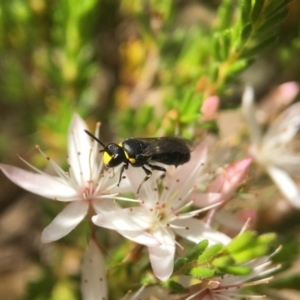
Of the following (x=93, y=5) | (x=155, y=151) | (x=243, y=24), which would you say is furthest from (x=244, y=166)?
(x=93, y=5)

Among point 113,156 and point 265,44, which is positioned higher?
point 265,44

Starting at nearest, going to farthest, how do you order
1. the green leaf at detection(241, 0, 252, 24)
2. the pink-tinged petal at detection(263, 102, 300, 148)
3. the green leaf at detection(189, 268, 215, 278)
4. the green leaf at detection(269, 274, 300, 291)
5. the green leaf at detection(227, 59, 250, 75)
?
1. the green leaf at detection(189, 268, 215, 278)
2. the green leaf at detection(241, 0, 252, 24)
3. the green leaf at detection(227, 59, 250, 75)
4. the green leaf at detection(269, 274, 300, 291)
5. the pink-tinged petal at detection(263, 102, 300, 148)

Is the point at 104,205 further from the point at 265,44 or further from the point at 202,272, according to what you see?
the point at 265,44

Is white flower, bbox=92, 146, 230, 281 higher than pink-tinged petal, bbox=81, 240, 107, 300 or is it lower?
higher

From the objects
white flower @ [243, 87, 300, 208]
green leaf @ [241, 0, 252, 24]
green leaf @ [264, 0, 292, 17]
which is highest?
green leaf @ [264, 0, 292, 17]

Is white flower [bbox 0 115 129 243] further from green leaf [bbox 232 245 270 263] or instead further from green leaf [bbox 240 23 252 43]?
green leaf [bbox 240 23 252 43]

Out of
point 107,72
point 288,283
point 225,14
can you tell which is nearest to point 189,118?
point 225,14

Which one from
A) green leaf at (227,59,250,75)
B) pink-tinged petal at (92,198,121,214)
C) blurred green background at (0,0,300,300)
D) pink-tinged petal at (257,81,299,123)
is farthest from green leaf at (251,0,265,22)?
pink-tinged petal at (92,198,121,214)
